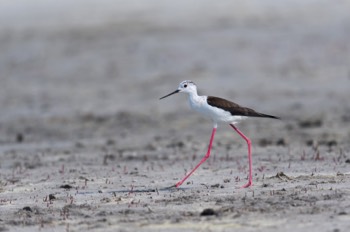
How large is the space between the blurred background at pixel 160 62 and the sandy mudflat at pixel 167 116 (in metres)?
0.05

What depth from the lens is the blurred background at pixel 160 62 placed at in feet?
65.2

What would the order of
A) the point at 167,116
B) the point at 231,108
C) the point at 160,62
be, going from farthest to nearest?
1. the point at 160,62
2. the point at 167,116
3. the point at 231,108

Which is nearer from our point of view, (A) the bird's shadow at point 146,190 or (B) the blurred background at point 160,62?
(A) the bird's shadow at point 146,190

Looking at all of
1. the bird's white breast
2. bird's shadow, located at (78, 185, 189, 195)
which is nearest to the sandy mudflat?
bird's shadow, located at (78, 185, 189, 195)

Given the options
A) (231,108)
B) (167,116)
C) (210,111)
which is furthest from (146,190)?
(167,116)

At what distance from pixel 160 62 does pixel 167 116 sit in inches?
158

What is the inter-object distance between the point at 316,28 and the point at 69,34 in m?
7.19

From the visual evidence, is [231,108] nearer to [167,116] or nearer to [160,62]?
[167,116]

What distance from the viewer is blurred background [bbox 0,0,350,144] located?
1988 cm

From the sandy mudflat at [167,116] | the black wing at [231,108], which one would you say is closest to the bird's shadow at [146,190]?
the sandy mudflat at [167,116]

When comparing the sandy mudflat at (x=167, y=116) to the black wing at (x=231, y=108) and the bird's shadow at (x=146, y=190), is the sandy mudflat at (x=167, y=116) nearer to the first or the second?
the bird's shadow at (x=146, y=190)

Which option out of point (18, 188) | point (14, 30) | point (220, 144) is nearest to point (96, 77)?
point (14, 30)

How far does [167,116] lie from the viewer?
19703 mm

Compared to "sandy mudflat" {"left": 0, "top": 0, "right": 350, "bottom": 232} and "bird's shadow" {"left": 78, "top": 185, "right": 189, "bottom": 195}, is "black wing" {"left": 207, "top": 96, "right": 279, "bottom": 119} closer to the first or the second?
"sandy mudflat" {"left": 0, "top": 0, "right": 350, "bottom": 232}
